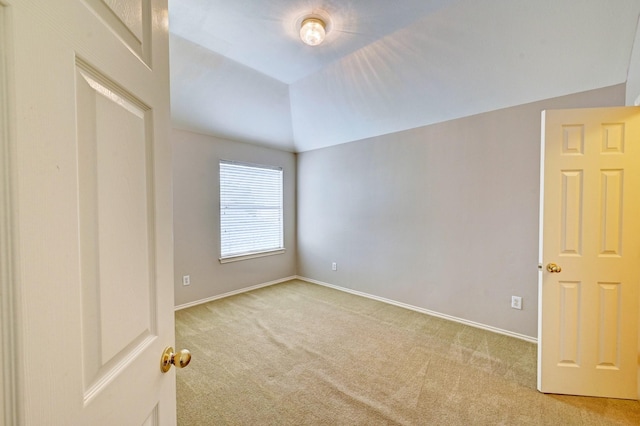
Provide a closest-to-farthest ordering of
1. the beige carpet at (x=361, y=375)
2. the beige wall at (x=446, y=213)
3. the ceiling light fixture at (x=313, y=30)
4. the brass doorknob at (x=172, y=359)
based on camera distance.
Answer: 1. the brass doorknob at (x=172, y=359)
2. the beige carpet at (x=361, y=375)
3. the ceiling light fixture at (x=313, y=30)
4. the beige wall at (x=446, y=213)

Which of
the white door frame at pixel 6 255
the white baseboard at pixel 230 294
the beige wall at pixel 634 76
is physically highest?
the beige wall at pixel 634 76

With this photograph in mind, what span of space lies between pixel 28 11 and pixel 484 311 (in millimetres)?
3621

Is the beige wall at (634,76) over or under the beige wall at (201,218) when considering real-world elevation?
over

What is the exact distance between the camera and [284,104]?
12.2 ft

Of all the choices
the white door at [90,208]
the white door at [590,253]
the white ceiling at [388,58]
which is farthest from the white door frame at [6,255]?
the white door at [590,253]

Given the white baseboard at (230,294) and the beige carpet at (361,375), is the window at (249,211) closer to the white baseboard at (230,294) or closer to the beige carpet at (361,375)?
the white baseboard at (230,294)

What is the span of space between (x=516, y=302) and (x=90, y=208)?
3401mm

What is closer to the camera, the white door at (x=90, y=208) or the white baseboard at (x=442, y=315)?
the white door at (x=90, y=208)

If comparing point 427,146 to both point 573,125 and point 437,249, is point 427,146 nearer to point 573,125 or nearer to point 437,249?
point 437,249

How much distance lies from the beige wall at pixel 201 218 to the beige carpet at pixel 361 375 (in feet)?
1.78

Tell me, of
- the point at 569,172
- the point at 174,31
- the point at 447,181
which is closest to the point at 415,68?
the point at 447,181

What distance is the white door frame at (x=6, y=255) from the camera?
12.5 inches

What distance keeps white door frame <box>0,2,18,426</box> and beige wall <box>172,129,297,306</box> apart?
11.1 feet

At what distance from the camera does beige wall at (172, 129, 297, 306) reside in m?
3.45
